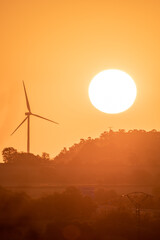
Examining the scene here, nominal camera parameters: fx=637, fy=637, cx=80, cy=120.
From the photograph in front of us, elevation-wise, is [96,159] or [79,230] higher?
[96,159]

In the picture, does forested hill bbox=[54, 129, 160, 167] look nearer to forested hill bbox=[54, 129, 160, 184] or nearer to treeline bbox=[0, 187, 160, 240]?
forested hill bbox=[54, 129, 160, 184]

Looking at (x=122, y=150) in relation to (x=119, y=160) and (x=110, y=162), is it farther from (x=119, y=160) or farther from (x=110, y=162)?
(x=110, y=162)

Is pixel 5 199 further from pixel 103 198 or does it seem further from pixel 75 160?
pixel 75 160

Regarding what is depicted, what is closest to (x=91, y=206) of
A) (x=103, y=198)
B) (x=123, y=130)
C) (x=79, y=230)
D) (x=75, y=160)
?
(x=79, y=230)

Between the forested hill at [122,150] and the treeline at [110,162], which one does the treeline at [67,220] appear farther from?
the forested hill at [122,150]

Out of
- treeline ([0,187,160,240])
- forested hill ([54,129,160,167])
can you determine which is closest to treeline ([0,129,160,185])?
forested hill ([54,129,160,167])

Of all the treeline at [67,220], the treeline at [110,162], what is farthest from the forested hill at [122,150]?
the treeline at [67,220]
